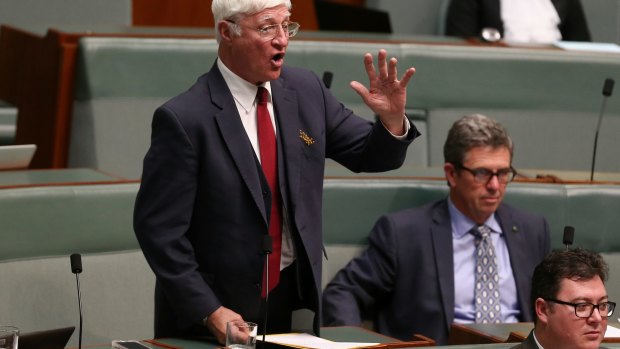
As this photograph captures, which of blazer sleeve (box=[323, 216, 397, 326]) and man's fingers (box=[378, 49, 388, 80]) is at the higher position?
man's fingers (box=[378, 49, 388, 80])

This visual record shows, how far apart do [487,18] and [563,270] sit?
50.4 inches

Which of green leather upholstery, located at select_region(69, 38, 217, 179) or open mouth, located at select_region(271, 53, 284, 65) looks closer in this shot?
open mouth, located at select_region(271, 53, 284, 65)

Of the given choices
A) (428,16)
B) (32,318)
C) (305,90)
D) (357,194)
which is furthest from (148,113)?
(428,16)

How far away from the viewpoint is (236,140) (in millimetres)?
1262

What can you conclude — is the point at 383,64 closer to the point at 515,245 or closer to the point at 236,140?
the point at 236,140

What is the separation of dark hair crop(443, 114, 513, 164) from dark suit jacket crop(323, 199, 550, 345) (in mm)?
78

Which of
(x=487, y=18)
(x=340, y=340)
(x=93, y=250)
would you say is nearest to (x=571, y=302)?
(x=340, y=340)

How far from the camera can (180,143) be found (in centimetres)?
124

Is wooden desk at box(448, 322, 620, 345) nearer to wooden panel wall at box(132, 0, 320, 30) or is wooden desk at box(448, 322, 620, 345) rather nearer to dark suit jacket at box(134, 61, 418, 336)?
dark suit jacket at box(134, 61, 418, 336)

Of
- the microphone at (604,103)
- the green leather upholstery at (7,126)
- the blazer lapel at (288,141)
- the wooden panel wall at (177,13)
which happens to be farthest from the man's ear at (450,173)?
the wooden panel wall at (177,13)

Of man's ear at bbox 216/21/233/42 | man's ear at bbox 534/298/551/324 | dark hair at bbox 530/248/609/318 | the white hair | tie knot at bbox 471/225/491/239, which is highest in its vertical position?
the white hair

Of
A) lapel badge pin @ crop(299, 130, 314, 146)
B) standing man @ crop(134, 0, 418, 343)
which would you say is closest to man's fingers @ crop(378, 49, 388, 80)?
standing man @ crop(134, 0, 418, 343)

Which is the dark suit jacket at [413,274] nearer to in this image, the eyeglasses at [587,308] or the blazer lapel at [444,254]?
the blazer lapel at [444,254]

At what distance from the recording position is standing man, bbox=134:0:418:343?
124 cm
